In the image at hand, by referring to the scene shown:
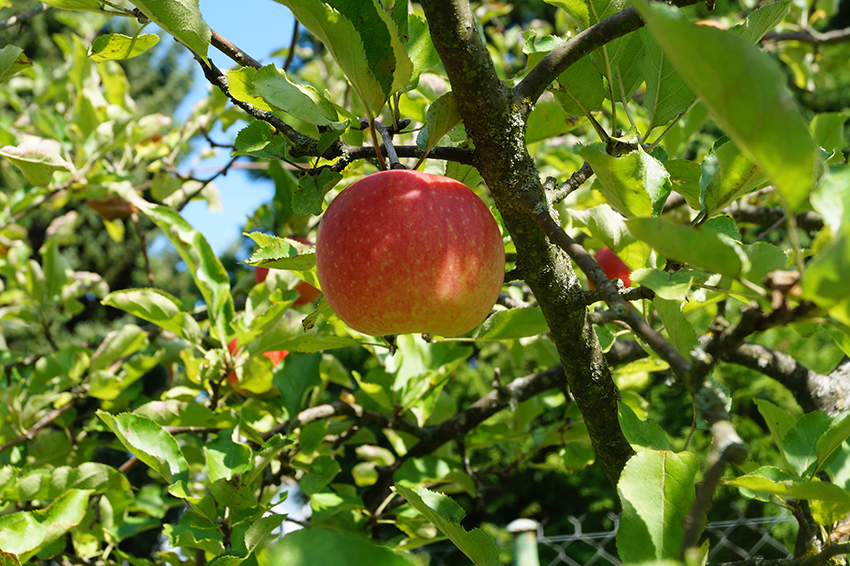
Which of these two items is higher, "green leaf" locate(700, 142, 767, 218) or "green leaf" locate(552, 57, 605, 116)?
"green leaf" locate(552, 57, 605, 116)

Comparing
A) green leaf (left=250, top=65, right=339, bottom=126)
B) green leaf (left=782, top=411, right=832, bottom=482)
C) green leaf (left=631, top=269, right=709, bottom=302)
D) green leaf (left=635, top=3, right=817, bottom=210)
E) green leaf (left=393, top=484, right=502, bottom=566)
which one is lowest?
green leaf (left=393, top=484, right=502, bottom=566)

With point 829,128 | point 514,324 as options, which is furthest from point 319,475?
point 829,128

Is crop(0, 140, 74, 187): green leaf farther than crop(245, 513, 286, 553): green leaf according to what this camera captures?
Yes

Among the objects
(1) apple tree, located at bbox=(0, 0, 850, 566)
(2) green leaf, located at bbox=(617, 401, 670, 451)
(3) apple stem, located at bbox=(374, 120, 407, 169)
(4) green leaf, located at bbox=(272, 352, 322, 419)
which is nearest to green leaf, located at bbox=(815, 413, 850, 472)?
(1) apple tree, located at bbox=(0, 0, 850, 566)

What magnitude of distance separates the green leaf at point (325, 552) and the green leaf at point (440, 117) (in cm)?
35

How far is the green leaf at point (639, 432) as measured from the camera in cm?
55

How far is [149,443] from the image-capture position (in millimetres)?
689

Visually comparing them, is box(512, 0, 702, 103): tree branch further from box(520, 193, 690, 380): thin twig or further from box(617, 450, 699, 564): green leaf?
box(617, 450, 699, 564): green leaf

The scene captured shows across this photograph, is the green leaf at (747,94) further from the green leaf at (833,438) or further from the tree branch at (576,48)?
the green leaf at (833,438)

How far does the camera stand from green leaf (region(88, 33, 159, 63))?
61cm

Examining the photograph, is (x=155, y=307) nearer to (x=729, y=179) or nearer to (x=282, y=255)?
(x=282, y=255)

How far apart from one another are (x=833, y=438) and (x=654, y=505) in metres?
0.24

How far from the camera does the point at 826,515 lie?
60cm

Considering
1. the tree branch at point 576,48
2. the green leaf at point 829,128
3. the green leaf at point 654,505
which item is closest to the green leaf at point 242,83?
the tree branch at point 576,48
